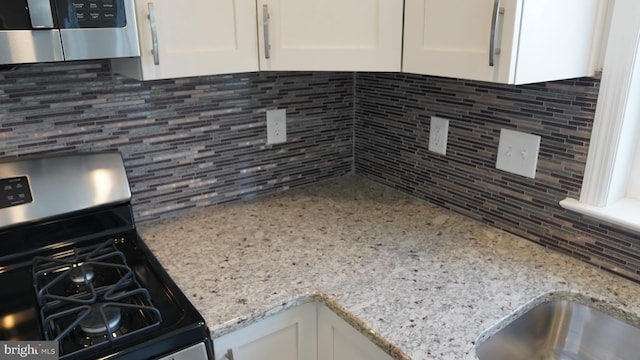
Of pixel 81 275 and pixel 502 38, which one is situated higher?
pixel 502 38

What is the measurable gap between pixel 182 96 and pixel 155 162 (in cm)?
22

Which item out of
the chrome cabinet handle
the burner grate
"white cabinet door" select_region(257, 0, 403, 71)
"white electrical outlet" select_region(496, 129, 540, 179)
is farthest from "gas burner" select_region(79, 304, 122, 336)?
"white electrical outlet" select_region(496, 129, 540, 179)

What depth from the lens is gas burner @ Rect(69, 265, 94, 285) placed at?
44.7 inches

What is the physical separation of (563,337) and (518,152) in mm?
487

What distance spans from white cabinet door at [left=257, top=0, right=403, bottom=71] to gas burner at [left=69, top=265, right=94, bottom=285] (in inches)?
26.8

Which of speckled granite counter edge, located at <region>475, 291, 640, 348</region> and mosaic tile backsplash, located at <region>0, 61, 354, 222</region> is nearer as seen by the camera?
speckled granite counter edge, located at <region>475, 291, 640, 348</region>

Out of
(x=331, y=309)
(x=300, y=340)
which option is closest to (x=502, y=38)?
(x=331, y=309)

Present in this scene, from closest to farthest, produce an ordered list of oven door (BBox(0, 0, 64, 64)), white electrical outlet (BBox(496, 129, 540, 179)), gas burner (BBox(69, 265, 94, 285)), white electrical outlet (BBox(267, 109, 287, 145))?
oven door (BBox(0, 0, 64, 64))
gas burner (BBox(69, 265, 94, 285))
white electrical outlet (BBox(496, 129, 540, 179))
white electrical outlet (BBox(267, 109, 287, 145))

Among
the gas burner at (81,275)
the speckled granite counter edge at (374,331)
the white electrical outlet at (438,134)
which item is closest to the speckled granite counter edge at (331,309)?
the speckled granite counter edge at (374,331)

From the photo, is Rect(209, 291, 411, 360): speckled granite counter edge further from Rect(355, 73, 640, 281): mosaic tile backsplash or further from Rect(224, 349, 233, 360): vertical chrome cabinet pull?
Rect(355, 73, 640, 281): mosaic tile backsplash

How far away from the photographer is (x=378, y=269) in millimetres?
1194

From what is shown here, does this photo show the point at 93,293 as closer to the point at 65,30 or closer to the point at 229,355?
the point at 229,355

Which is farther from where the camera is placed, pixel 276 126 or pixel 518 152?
pixel 276 126

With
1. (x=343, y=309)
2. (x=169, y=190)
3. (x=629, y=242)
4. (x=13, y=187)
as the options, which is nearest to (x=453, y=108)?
(x=629, y=242)
